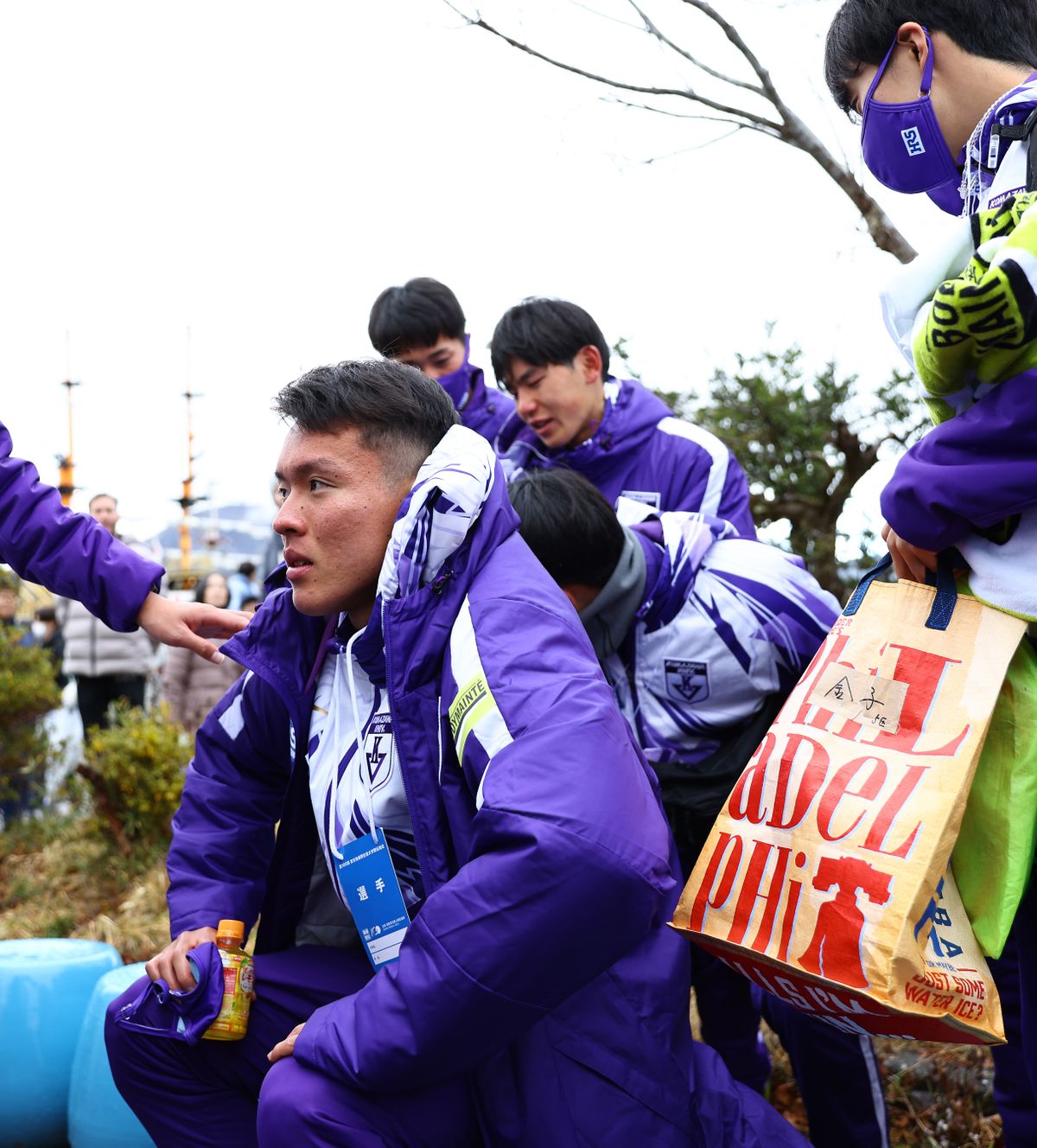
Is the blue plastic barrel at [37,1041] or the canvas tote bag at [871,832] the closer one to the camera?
the canvas tote bag at [871,832]

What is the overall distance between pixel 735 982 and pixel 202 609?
5.63ft

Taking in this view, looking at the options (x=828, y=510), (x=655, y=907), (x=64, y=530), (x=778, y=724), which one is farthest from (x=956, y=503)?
(x=828, y=510)

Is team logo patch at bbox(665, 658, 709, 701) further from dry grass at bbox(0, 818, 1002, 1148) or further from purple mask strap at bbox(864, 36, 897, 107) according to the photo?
dry grass at bbox(0, 818, 1002, 1148)

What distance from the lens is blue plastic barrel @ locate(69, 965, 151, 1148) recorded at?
124 inches

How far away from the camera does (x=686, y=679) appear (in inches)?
108

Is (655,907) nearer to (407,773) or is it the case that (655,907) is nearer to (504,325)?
(407,773)

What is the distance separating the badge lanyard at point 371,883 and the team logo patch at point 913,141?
1.34 m

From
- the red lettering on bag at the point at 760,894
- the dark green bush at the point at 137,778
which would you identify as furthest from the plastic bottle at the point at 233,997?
the dark green bush at the point at 137,778

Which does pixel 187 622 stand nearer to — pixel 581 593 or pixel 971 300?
pixel 581 593

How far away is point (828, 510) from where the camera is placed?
Answer: 541cm

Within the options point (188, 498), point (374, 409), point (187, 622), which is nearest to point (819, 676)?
point (374, 409)

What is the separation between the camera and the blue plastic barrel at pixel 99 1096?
10.4ft

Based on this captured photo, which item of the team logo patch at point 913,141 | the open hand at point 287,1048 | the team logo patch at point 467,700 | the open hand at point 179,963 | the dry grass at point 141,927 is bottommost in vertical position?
the dry grass at point 141,927

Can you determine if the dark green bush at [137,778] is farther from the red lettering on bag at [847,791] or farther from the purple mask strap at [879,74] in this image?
the purple mask strap at [879,74]
